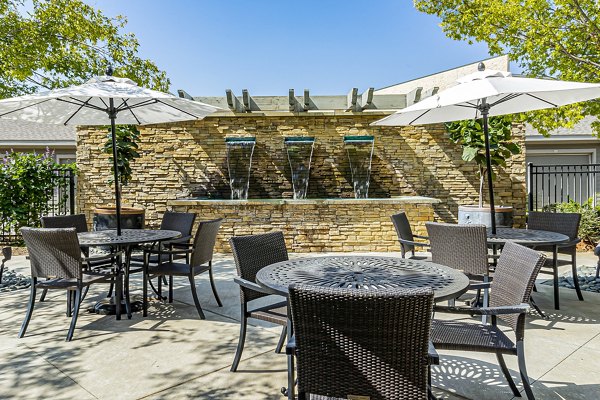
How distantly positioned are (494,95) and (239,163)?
20.5 feet

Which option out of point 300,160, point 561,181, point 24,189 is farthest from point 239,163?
point 561,181

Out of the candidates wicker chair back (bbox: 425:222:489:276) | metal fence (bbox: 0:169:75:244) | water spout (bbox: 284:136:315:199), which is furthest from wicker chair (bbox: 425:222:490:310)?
metal fence (bbox: 0:169:75:244)

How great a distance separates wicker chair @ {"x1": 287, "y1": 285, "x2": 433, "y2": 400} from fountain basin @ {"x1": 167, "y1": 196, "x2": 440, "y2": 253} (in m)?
5.96

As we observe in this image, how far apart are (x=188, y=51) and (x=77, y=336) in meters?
10.6

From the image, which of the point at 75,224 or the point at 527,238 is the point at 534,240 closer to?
the point at 527,238

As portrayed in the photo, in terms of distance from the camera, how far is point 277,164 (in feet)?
29.1

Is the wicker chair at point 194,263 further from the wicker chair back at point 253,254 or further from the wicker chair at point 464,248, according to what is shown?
the wicker chair at point 464,248

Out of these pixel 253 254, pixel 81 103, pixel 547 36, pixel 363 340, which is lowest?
pixel 363 340

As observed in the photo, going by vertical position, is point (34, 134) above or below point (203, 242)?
above

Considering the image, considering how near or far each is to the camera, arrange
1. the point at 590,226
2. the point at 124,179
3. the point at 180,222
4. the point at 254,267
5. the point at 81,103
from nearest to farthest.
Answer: the point at 254,267, the point at 81,103, the point at 180,222, the point at 590,226, the point at 124,179

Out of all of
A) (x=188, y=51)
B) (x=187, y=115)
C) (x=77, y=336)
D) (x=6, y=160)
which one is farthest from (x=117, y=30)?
(x=77, y=336)

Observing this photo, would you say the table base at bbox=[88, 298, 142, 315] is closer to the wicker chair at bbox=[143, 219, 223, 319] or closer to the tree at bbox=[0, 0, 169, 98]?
the wicker chair at bbox=[143, 219, 223, 319]

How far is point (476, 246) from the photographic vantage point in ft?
11.0

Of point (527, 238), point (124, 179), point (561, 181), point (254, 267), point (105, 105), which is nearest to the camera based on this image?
point (254, 267)
